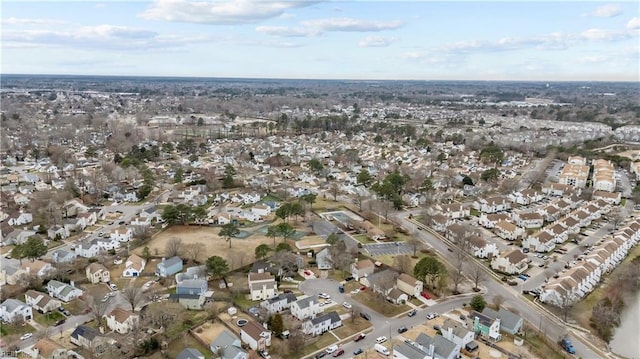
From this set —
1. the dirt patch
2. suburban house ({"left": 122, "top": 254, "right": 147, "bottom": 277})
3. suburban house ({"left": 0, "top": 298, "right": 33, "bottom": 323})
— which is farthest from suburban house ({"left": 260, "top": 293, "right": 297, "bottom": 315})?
suburban house ({"left": 0, "top": 298, "right": 33, "bottom": 323})

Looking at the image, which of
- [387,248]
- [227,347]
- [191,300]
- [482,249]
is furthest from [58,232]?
[482,249]

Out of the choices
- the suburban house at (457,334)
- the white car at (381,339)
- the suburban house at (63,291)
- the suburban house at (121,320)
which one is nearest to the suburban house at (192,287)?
the suburban house at (121,320)

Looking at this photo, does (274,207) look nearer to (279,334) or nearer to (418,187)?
(418,187)

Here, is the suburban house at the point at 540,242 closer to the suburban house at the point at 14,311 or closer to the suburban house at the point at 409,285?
the suburban house at the point at 409,285

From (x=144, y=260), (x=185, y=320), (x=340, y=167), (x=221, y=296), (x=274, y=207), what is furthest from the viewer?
(x=340, y=167)

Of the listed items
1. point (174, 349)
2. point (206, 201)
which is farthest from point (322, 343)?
point (206, 201)

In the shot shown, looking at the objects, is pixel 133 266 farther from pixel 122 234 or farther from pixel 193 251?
Answer: pixel 122 234
